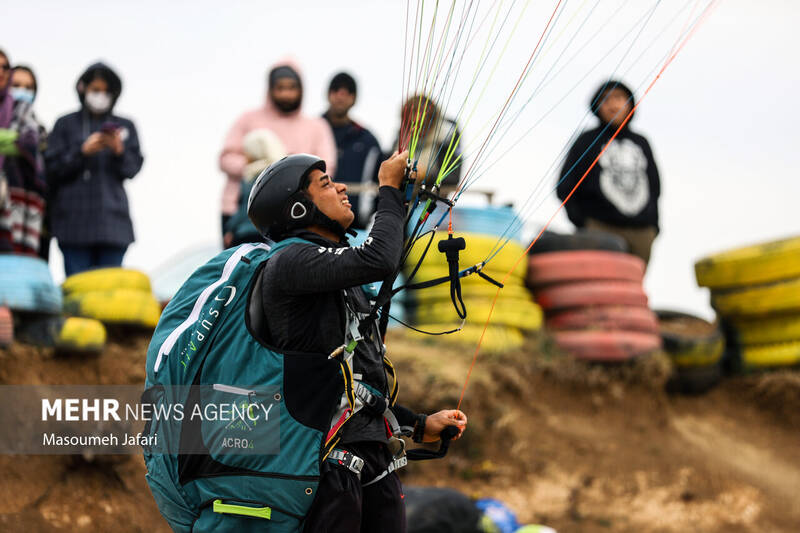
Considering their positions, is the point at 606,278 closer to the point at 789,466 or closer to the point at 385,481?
the point at 789,466

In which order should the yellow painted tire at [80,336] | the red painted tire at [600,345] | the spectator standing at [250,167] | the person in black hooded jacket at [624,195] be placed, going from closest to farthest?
the yellow painted tire at [80,336]
the spectator standing at [250,167]
the red painted tire at [600,345]
the person in black hooded jacket at [624,195]

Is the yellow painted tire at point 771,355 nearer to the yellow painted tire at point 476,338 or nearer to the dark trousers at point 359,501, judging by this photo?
the yellow painted tire at point 476,338

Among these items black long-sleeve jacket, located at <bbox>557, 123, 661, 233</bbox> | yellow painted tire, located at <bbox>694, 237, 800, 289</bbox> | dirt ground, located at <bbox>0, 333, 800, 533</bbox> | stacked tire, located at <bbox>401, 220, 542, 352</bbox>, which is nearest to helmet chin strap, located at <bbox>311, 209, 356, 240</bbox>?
dirt ground, located at <bbox>0, 333, 800, 533</bbox>

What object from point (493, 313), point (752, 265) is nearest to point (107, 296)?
point (493, 313)

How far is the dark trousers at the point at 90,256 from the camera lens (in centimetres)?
662

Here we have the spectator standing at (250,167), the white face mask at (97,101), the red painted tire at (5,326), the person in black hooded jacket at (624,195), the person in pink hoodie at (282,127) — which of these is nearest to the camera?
the red painted tire at (5,326)

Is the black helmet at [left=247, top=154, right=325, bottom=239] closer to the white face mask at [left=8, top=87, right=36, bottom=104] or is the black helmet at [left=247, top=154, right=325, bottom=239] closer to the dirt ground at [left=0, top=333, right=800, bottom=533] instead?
the dirt ground at [left=0, top=333, right=800, bottom=533]

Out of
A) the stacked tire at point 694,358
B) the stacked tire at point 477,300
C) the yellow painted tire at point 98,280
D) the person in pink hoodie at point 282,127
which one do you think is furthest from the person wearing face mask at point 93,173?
the stacked tire at point 694,358

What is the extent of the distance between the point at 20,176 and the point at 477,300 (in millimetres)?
3691

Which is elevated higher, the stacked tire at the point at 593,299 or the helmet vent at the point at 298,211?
the helmet vent at the point at 298,211

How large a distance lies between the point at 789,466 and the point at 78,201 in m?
6.54

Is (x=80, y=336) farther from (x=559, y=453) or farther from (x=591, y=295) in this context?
(x=591, y=295)

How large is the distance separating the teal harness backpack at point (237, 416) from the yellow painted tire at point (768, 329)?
7.27 meters

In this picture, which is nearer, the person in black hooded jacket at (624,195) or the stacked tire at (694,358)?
the person in black hooded jacket at (624,195)
